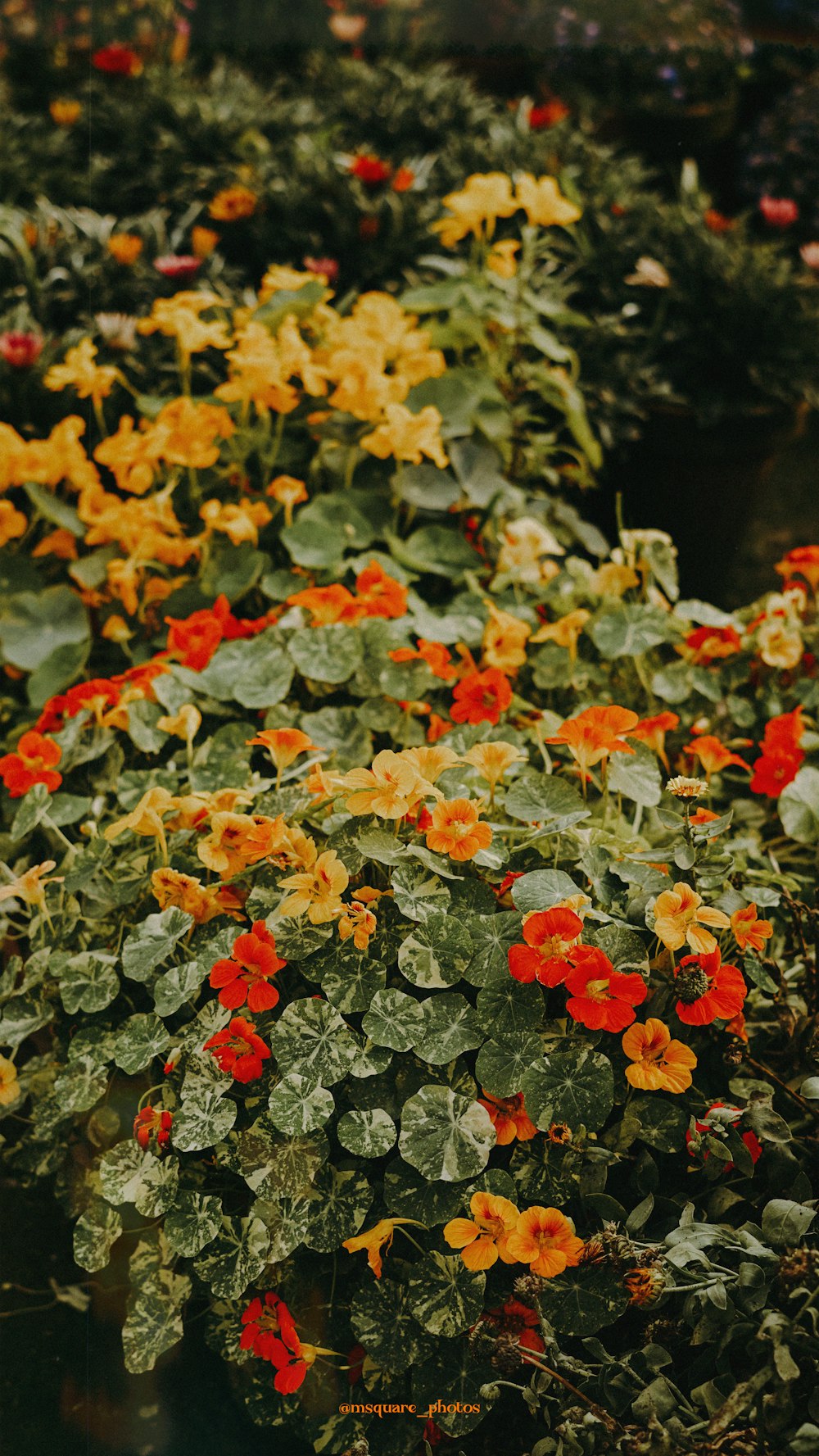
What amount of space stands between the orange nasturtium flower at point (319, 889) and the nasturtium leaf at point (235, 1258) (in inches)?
13.1

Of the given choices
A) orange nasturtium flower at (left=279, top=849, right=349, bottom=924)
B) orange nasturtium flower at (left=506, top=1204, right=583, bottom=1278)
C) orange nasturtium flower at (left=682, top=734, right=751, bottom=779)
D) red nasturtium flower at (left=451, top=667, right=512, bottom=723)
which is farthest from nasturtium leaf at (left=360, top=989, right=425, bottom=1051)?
orange nasturtium flower at (left=682, top=734, right=751, bottom=779)

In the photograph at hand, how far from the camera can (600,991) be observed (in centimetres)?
107

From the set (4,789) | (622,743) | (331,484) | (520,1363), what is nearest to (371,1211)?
(520,1363)

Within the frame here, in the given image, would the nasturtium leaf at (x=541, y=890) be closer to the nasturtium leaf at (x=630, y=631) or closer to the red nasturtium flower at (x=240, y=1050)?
the red nasturtium flower at (x=240, y=1050)

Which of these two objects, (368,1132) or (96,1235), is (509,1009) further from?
(96,1235)

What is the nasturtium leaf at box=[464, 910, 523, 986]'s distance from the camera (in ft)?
3.76

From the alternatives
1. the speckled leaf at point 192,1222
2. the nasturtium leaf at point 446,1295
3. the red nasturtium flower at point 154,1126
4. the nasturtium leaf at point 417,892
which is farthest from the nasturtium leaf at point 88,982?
the nasturtium leaf at point 446,1295

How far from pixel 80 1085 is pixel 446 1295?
482 mm

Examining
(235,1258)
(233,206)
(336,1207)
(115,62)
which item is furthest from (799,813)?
(115,62)

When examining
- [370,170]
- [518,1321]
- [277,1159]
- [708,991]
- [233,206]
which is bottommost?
[518,1321]

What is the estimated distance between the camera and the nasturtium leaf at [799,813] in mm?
1454

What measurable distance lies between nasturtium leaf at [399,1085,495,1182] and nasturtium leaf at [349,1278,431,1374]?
0.50 feet

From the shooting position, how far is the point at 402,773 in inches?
45.8

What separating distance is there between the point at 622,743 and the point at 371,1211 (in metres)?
0.59
